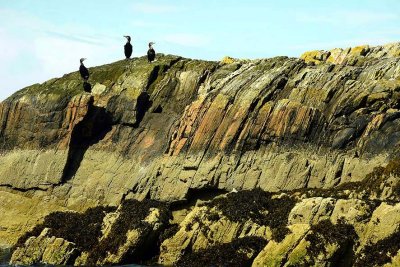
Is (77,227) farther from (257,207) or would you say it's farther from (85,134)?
(85,134)

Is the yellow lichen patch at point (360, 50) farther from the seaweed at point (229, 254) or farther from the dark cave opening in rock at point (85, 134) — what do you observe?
the seaweed at point (229, 254)

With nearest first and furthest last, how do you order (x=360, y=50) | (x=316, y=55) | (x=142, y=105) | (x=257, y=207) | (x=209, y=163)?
(x=257, y=207) → (x=209, y=163) → (x=142, y=105) → (x=360, y=50) → (x=316, y=55)

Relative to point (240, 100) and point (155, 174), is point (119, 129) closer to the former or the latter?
point (155, 174)

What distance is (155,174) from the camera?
54094mm

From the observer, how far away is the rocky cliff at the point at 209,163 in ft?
131

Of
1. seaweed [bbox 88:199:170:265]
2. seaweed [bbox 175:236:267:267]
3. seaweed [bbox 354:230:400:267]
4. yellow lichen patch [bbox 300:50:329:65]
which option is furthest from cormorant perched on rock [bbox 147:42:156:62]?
seaweed [bbox 354:230:400:267]

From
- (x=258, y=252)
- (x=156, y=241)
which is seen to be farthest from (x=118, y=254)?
(x=258, y=252)

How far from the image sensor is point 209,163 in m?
52.4

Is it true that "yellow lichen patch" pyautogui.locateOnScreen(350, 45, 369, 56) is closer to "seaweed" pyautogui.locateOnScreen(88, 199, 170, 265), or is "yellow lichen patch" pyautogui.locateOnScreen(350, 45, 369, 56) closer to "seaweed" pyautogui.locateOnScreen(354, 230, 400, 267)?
"seaweed" pyautogui.locateOnScreen(88, 199, 170, 265)

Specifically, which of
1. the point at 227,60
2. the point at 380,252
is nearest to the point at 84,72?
the point at 227,60

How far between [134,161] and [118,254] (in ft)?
48.1

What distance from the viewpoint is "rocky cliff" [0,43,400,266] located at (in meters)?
39.9

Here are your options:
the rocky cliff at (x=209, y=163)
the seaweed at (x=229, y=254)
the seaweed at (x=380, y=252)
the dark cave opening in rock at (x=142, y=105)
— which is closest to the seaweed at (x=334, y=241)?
the rocky cliff at (x=209, y=163)

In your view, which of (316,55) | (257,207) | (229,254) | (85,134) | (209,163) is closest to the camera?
(229,254)
